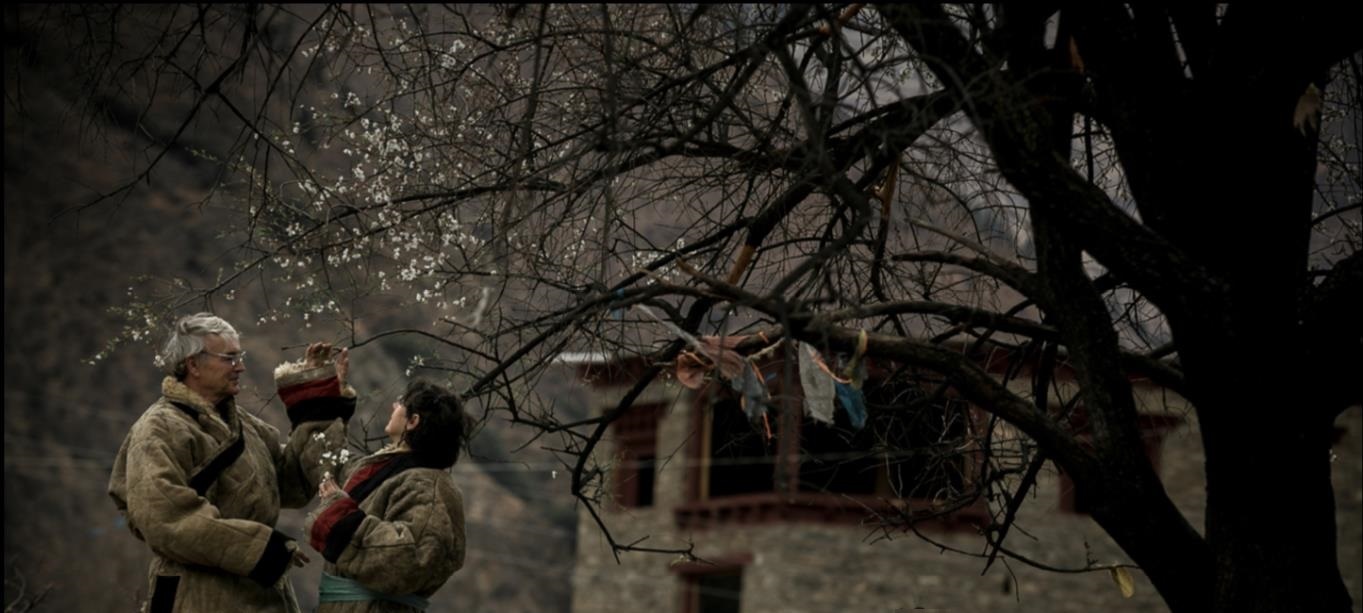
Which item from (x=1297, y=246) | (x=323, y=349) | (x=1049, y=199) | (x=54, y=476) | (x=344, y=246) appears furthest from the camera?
(x=54, y=476)

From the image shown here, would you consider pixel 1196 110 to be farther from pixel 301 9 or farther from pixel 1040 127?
pixel 301 9

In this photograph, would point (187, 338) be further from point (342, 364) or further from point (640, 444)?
point (640, 444)

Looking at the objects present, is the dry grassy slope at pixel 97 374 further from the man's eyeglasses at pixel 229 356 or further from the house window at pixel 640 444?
the man's eyeglasses at pixel 229 356

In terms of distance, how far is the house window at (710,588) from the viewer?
27.7 meters

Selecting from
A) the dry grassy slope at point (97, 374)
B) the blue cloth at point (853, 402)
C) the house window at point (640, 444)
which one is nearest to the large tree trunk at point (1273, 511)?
the blue cloth at point (853, 402)

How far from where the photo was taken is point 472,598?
54.4 meters

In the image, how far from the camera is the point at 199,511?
5180mm

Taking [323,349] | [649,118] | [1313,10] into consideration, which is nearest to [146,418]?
[323,349]

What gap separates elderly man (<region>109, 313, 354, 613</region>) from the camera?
5148 millimetres

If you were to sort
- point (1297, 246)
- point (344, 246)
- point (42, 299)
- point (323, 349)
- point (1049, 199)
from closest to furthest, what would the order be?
point (1049, 199)
point (1297, 246)
point (323, 349)
point (344, 246)
point (42, 299)

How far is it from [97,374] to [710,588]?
29925 mm

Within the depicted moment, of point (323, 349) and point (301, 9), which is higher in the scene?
point (301, 9)

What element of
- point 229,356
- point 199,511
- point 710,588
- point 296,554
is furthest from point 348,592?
point 710,588

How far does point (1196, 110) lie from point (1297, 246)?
1.76 feet
